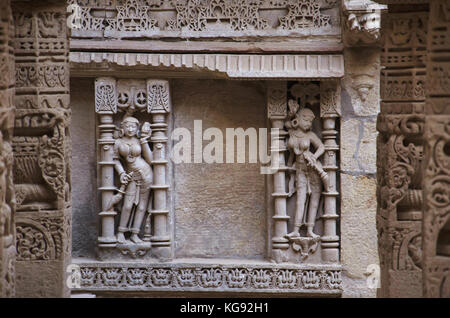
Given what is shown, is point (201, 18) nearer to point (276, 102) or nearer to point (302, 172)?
point (276, 102)

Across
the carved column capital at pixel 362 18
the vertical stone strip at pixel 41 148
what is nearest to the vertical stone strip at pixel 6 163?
the vertical stone strip at pixel 41 148

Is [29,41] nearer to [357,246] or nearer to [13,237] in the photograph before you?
[13,237]

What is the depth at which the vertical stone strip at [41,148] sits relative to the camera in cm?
485

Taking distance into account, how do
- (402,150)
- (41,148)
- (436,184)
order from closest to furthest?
1. (436,184)
2. (402,150)
3. (41,148)

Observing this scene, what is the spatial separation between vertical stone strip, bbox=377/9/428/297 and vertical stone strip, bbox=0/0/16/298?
6.35 ft

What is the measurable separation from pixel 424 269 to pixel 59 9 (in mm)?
2455

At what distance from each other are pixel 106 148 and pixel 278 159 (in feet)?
4.74

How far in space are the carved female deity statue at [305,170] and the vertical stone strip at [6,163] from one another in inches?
A: 144

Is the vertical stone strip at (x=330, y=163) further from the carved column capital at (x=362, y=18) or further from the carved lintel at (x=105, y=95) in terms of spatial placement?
the carved lintel at (x=105, y=95)

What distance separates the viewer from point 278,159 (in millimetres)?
7516

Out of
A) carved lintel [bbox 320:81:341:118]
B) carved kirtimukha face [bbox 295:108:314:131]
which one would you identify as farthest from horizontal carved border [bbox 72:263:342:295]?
carved lintel [bbox 320:81:341:118]

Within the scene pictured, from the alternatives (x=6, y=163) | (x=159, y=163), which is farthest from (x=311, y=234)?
(x=6, y=163)

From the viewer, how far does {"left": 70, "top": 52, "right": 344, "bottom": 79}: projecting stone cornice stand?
7242 millimetres
